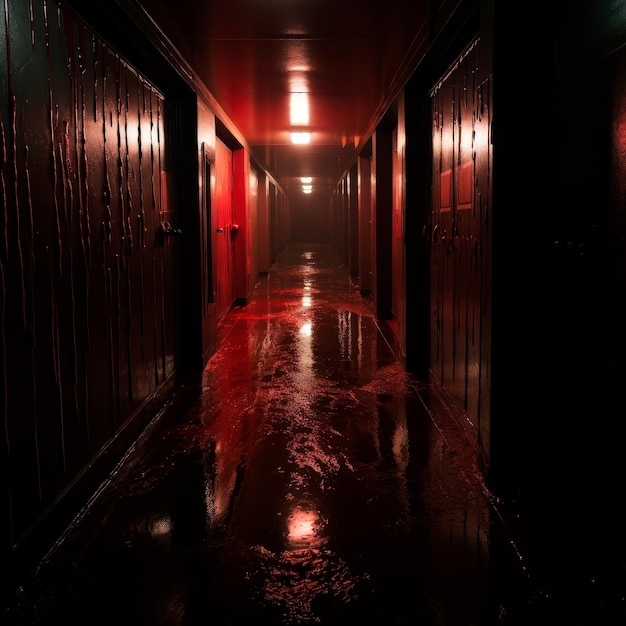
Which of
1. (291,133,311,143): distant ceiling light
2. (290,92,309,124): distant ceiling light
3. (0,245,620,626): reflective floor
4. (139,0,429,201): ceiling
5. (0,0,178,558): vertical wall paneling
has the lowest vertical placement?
(0,245,620,626): reflective floor

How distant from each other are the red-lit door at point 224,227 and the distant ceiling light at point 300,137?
0.93 m

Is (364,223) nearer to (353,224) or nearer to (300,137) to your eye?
(300,137)

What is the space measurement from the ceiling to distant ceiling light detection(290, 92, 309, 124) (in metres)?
0.03

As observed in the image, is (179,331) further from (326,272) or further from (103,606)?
(326,272)

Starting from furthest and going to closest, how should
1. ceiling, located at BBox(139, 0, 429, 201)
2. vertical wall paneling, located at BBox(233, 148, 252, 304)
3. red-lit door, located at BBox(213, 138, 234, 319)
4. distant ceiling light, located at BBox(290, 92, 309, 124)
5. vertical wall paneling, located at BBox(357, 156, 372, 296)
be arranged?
Answer: vertical wall paneling, located at BBox(357, 156, 372, 296) → vertical wall paneling, located at BBox(233, 148, 252, 304) → red-lit door, located at BBox(213, 138, 234, 319) → distant ceiling light, located at BBox(290, 92, 309, 124) → ceiling, located at BBox(139, 0, 429, 201)

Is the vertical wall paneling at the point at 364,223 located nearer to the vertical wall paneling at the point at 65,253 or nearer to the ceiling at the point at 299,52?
the ceiling at the point at 299,52

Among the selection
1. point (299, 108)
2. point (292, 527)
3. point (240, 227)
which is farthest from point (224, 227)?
point (292, 527)

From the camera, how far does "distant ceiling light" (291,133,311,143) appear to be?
8.66 meters

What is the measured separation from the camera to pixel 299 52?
14.9 feet

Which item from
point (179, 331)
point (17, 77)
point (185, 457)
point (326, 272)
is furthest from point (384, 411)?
point (326, 272)

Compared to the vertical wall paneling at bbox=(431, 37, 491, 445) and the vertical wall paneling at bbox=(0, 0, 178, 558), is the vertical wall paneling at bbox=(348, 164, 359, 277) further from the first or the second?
the vertical wall paneling at bbox=(0, 0, 178, 558)

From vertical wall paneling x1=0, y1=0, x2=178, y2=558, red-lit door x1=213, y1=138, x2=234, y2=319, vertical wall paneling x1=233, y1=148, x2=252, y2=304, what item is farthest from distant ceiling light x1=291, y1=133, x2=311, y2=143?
vertical wall paneling x1=0, y1=0, x2=178, y2=558

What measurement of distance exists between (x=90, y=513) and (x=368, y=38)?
3341 millimetres

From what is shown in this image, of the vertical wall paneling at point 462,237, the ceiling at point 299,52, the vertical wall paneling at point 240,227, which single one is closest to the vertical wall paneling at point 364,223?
the vertical wall paneling at point 240,227
